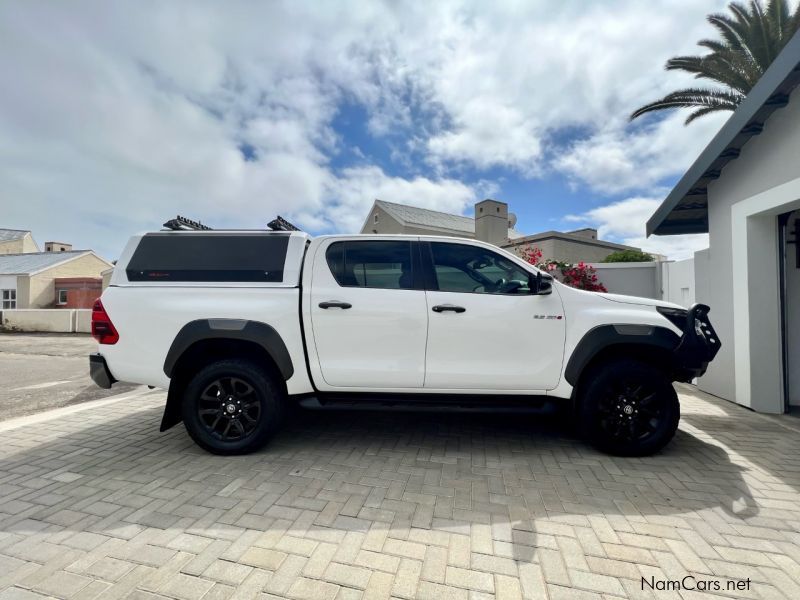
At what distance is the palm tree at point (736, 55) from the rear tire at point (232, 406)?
1177cm

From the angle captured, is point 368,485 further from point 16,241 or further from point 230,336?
point 16,241

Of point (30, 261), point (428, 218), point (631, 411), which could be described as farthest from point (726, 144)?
point (30, 261)

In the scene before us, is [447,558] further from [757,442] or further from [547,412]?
[757,442]

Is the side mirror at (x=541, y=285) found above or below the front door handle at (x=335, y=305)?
above

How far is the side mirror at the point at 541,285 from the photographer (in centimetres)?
335

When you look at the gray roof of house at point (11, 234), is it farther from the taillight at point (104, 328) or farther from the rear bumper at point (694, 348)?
the rear bumper at point (694, 348)

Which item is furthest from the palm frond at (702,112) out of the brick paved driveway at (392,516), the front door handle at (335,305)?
the front door handle at (335,305)

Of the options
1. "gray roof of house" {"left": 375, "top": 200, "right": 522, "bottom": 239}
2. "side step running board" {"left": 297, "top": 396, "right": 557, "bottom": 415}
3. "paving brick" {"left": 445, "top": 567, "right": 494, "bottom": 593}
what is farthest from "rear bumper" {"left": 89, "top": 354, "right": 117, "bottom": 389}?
"gray roof of house" {"left": 375, "top": 200, "right": 522, "bottom": 239}

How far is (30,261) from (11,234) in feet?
44.3

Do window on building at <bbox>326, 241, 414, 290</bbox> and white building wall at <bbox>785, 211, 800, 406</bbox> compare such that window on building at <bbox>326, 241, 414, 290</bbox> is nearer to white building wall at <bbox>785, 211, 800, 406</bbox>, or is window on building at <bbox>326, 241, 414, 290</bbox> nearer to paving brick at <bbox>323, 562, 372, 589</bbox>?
paving brick at <bbox>323, 562, 372, 589</bbox>

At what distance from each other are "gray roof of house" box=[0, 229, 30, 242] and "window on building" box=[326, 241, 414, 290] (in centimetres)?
4592

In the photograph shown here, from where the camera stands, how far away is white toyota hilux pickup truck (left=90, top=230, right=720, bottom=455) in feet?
11.1

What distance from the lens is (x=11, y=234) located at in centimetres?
3519

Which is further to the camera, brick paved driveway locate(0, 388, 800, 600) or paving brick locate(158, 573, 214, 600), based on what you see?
brick paved driveway locate(0, 388, 800, 600)
